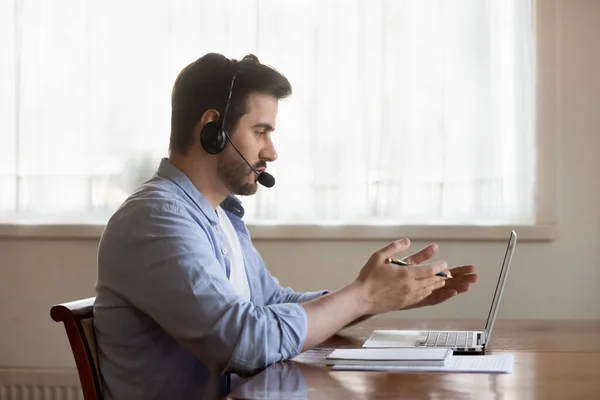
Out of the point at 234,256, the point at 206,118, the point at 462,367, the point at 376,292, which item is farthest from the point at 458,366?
the point at 206,118

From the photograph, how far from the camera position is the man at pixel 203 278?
52.4 inches

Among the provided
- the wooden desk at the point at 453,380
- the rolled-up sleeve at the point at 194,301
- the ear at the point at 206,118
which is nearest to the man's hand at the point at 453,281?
the wooden desk at the point at 453,380

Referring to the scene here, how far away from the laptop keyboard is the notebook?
0.12 meters

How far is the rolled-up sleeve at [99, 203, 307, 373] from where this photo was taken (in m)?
1.32

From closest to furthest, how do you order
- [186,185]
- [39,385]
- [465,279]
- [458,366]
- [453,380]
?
[453,380] < [458,366] < [186,185] < [465,279] < [39,385]

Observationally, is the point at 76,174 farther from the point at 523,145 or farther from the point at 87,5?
the point at 523,145

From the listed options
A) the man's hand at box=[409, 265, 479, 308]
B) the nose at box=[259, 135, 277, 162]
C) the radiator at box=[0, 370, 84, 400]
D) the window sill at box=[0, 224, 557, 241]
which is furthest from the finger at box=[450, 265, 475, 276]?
the radiator at box=[0, 370, 84, 400]

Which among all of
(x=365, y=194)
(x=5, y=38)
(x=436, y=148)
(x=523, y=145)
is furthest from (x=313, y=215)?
(x=5, y=38)

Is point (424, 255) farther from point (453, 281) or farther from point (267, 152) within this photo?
point (267, 152)

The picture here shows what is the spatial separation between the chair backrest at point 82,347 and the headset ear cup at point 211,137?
42cm

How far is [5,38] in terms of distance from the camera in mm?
2975

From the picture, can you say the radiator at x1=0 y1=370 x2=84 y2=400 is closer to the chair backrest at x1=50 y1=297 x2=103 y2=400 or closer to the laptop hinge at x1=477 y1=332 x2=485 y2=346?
the chair backrest at x1=50 y1=297 x2=103 y2=400

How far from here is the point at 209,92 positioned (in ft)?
5.60

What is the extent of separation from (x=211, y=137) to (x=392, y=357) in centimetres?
58
